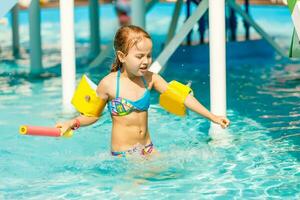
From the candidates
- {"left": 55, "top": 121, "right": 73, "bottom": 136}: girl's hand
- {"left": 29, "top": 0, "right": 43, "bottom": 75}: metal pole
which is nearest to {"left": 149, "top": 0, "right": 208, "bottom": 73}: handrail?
{"left": 55, "top": 121, "right": 73, "bottom": 136}: girl's hand

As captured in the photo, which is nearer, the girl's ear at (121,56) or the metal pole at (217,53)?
the girl's ear at (121,56)

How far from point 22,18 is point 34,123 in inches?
681

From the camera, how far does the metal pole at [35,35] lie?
10.0 m

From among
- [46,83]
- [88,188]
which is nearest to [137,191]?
[88,188]

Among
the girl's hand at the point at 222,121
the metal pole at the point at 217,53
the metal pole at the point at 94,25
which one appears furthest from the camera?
the metal pole at the point at 94,25

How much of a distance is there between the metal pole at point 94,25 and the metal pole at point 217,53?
6.00 m

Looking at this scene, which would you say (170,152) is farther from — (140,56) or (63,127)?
(63,127)

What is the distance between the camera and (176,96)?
5.64 meters

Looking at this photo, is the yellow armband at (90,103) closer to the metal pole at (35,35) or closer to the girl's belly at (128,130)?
the girl's belly at (128,130)

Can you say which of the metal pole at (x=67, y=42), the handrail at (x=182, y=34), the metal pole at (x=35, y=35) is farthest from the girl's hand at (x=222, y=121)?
the metal pole at (x=35, y=35)

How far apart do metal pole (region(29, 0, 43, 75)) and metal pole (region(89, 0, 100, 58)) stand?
6.21 feet

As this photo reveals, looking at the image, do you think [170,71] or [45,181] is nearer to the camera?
[45,181]

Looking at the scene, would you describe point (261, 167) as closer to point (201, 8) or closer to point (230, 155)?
point (230, 155)

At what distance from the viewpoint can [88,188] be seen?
5.09m
